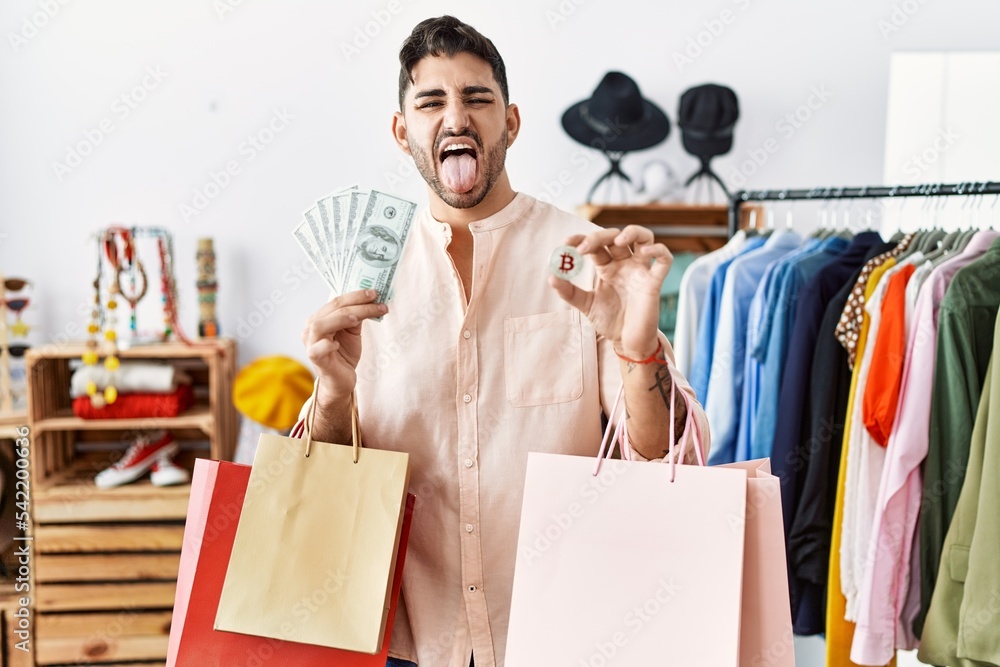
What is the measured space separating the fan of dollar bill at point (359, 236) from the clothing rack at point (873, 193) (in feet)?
4.56

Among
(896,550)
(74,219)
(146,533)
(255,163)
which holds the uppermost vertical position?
(255,163)

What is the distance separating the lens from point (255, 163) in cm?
320

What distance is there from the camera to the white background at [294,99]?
123 inches

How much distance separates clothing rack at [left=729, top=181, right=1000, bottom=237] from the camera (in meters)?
1.77

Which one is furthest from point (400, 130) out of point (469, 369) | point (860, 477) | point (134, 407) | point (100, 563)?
point (100, 563)

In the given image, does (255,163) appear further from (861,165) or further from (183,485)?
(861,165)

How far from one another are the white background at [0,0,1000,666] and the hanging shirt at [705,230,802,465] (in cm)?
121

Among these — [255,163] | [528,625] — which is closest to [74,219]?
[255,163]

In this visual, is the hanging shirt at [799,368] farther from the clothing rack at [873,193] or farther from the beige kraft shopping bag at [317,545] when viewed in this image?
the beige kraft shopping bag at [317,545]

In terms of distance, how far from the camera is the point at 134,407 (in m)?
2.84

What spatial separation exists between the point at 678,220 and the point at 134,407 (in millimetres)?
2247

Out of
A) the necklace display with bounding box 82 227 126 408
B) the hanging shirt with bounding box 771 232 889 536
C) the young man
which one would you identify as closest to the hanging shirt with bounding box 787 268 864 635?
the hanging shirt with bounding box 771 232 889 536

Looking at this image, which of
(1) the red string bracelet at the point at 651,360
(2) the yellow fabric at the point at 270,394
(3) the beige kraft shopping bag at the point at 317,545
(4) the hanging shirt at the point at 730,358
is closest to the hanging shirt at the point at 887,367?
(4) the hanging shirt at the point at 730,358

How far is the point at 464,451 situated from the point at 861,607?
1112mm
